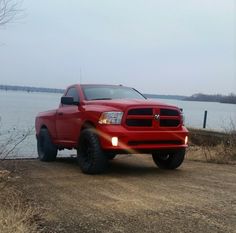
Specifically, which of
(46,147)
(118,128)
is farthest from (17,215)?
(46,147)

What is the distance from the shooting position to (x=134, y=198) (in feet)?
Answer: 24.6

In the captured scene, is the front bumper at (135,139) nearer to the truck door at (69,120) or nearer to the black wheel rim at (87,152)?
the black wheel rim at (87,152)

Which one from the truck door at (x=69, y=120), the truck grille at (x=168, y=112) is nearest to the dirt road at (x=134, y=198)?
the truck door at (x=69, y=120)

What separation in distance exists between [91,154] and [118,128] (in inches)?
27.4

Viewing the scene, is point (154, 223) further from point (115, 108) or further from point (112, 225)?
point (115, 108)

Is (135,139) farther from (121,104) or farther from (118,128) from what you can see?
(121,104)

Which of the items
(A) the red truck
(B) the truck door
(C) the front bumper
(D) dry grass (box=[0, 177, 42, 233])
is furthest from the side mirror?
(D) dry grass (box=[0, 177, 42, 233])

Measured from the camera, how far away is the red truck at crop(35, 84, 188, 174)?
9570 mm

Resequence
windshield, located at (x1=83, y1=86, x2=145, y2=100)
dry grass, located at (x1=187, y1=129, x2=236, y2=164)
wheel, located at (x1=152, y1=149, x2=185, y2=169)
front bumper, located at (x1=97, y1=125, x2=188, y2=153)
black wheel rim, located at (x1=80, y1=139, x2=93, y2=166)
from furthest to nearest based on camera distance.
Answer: dry grass, located at (x1=187, y1=129, x2=236, y2=164) < windshield, located at (x1=83, y1=86, x2=145, y2=100) < wheel, located at (x1=152, y1=149, x2=185, y2=169) < black wheel rim, located at (x1=80, y1=139, x2=93, y2=166) < front bumper, located at (x1=97, y1=125, x2=188, y2=153)

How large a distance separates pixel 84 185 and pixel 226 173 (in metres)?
2.97

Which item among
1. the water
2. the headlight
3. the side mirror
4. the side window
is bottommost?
the water

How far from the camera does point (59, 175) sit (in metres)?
9.73

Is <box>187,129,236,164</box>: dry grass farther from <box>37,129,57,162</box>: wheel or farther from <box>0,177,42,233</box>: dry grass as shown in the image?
<box>0,177,42,233</box>: dry grass

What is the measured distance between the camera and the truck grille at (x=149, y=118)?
9625mm
